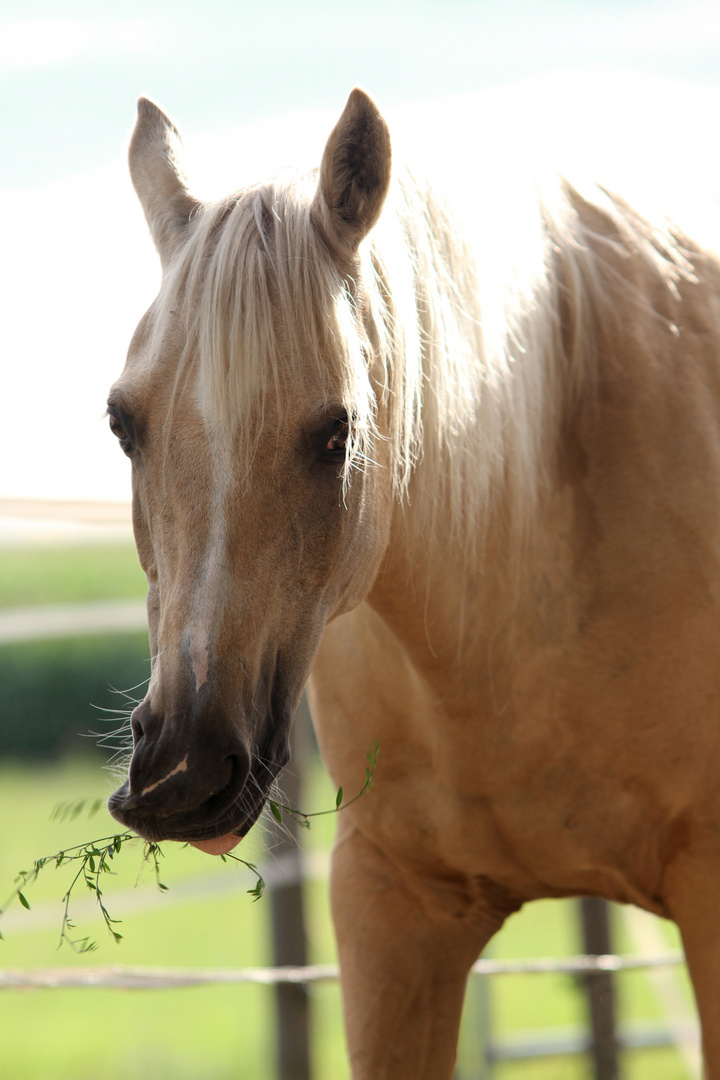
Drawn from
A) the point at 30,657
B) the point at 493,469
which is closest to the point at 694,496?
the point at 493,469

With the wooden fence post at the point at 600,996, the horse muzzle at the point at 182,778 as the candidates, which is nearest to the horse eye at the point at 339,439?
the horse muzzle at the point at 182,778

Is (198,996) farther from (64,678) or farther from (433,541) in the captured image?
(433,541)

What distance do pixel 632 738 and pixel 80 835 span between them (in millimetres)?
13916

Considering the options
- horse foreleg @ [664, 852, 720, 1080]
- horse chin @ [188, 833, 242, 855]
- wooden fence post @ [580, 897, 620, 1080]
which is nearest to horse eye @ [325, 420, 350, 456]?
horse chin @ [188, 833, 242, 855]

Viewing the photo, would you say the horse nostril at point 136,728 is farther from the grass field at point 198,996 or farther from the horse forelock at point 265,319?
the grass field at point 198,996

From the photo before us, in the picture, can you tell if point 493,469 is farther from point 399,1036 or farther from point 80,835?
point 80,835

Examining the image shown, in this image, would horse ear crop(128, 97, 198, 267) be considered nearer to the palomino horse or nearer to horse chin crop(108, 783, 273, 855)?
the palomino horse

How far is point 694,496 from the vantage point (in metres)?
1.82

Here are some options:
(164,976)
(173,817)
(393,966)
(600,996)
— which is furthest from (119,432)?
(600,996)

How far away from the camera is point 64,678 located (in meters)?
15.3

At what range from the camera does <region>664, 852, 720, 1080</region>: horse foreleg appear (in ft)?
5.93

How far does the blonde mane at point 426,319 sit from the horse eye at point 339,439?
2 cm

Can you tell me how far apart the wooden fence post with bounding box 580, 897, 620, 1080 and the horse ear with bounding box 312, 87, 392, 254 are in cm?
282

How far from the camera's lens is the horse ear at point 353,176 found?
148 centimetres
